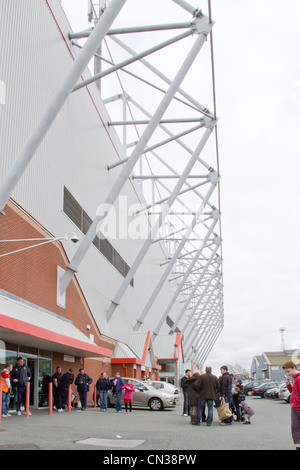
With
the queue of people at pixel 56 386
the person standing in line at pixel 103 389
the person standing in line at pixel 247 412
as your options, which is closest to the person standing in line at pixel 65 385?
the queue of people at pixel 56 386

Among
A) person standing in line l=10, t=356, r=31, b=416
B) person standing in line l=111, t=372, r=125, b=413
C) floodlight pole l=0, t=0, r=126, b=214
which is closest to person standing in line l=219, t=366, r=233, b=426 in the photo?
person standing in line l=111, t=372, r=125, b=413

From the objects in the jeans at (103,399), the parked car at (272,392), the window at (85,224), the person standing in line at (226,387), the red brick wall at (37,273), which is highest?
the window at (85,224)

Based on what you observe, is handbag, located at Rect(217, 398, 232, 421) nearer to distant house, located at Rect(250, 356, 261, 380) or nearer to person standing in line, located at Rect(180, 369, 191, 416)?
person standing in line, located at Rect(180, 369, 191, 416)

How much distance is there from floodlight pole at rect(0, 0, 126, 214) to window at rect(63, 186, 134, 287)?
6.38 m

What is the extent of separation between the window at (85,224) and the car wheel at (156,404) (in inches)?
306

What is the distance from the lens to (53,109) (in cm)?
1480

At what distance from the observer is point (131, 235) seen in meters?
35.7

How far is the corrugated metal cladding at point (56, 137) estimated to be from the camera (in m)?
15.9

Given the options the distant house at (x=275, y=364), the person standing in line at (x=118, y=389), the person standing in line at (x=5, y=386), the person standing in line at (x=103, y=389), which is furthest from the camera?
the distant house at (x=275, y=364)

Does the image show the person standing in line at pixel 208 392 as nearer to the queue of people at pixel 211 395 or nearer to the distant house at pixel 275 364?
the queue of people at pixel 211 395

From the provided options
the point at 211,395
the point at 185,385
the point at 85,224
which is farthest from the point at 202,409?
the point at 85,224

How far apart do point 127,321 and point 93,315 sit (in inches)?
368

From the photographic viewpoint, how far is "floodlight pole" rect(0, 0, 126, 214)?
14.0 metres
